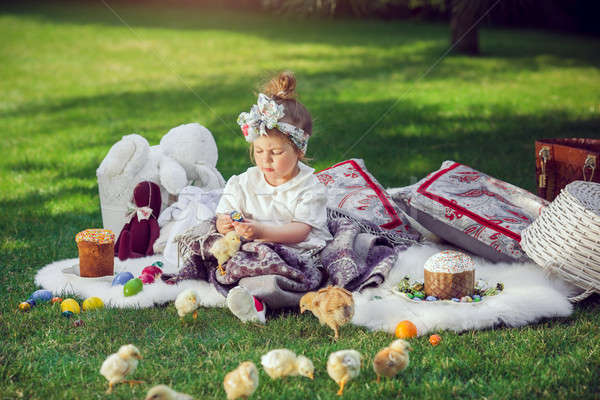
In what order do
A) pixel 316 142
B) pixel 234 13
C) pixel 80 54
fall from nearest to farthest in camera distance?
1. pixel 316 142
2. pixel 80 54
3. pixel 234 13

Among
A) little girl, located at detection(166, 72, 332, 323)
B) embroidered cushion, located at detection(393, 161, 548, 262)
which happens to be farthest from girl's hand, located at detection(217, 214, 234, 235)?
embroidered cushion, located at detection(393, 161, 548, 262)

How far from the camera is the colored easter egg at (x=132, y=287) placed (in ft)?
8.83

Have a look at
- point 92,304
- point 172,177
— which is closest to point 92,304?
point 92,304

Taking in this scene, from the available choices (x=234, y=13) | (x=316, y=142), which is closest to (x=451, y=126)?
(x=316, y=142)

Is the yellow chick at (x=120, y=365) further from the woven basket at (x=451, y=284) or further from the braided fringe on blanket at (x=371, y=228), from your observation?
the braided fringe on blanket at (x=371, y=228)

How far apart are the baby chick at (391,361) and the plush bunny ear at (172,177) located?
1789 mm

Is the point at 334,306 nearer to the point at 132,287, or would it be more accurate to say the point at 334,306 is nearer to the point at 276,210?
the point at 276,210

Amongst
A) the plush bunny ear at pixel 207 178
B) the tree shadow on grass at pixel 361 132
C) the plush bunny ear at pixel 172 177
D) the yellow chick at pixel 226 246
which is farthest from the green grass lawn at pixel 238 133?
the plush bunny ear at pixel 207 178

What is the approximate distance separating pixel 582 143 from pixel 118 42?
10.5m

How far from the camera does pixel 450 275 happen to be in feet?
8.41

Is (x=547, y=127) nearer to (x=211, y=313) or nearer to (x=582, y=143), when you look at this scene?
(x=582, y=143)

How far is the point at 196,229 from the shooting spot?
3.04 metres

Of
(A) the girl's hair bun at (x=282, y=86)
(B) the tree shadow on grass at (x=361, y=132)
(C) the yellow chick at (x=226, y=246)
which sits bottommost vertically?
(B) the tree shadow on grass at (x=361, y=132)

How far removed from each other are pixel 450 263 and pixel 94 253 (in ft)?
5.00
